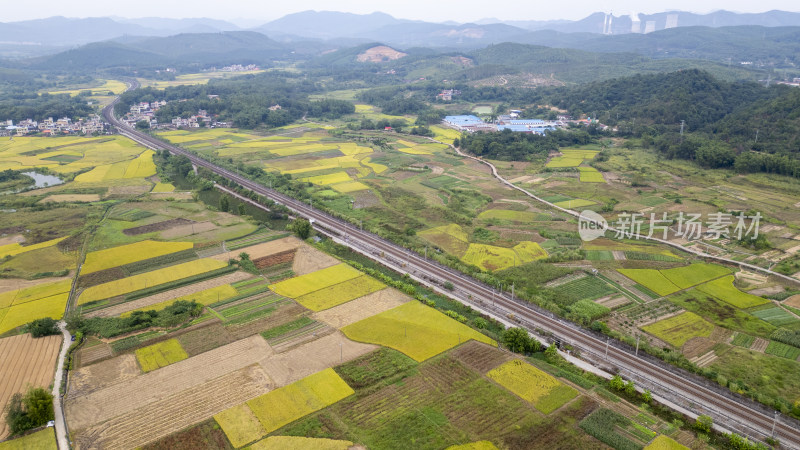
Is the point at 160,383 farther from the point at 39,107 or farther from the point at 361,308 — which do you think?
the point at 39,107

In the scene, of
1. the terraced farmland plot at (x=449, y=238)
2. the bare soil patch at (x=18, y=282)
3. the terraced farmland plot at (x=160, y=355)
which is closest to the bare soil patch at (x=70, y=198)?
the bare soil patch at (x=18, y=282)

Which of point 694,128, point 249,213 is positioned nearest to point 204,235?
point 249,213

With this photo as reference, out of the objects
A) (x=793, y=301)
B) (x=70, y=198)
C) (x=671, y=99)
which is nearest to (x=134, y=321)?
(x=70, y=198)

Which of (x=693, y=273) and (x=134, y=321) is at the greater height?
(x=134, y=321)

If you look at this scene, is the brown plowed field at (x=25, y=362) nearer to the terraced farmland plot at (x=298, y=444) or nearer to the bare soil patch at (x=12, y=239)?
the terraced farmland plot at (x=298, y=444)

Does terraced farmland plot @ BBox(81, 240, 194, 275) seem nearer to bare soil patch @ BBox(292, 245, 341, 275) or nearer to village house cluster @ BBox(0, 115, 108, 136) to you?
bare soil patch @ BBox(292, 245, 341, 275)

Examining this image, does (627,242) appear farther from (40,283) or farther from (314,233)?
(40,283)
